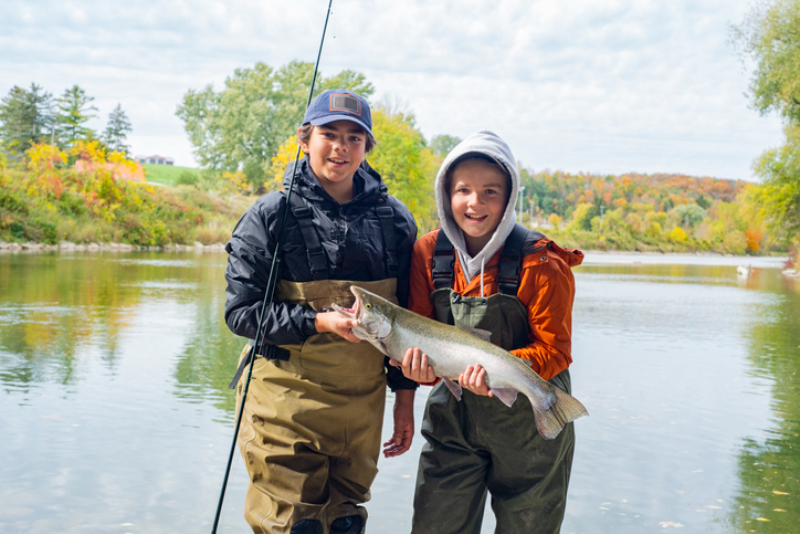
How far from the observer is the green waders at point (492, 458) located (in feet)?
8.51

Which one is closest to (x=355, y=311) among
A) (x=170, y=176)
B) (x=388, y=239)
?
(x=388, y=239)

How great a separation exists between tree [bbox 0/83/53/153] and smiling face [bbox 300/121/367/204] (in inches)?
2517

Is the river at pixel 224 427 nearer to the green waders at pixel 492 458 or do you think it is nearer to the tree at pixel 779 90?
the green waders at pixel 492 458

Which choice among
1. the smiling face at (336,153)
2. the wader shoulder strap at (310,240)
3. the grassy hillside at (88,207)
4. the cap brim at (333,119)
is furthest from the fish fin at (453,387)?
the grassy hillside at (88,207)

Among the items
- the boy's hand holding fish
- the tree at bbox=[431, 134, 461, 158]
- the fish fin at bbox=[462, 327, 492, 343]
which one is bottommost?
the boy's hand holding fish

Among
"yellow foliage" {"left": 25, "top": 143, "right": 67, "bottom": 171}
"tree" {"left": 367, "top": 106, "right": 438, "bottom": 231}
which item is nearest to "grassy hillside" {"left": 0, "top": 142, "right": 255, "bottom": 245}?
Result: "yellow foliage" {"left": 25, "top": 143, "right": 67, "bottom": 171}

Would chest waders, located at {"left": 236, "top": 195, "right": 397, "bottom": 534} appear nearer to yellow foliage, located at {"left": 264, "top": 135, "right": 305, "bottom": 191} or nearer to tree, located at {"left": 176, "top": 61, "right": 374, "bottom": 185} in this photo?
yellow foliage, located at {"left": 264, "top": 135, "right": 305, "bottom": 191}

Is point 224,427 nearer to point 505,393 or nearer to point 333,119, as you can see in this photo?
point 333,119

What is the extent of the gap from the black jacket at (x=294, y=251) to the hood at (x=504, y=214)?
25 cm

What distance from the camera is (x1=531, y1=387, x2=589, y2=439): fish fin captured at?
2402 mm

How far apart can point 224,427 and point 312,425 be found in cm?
313

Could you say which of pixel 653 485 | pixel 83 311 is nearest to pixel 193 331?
pixel 83 311

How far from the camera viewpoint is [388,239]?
282 centimetres

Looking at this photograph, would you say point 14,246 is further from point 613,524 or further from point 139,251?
point 613,524
